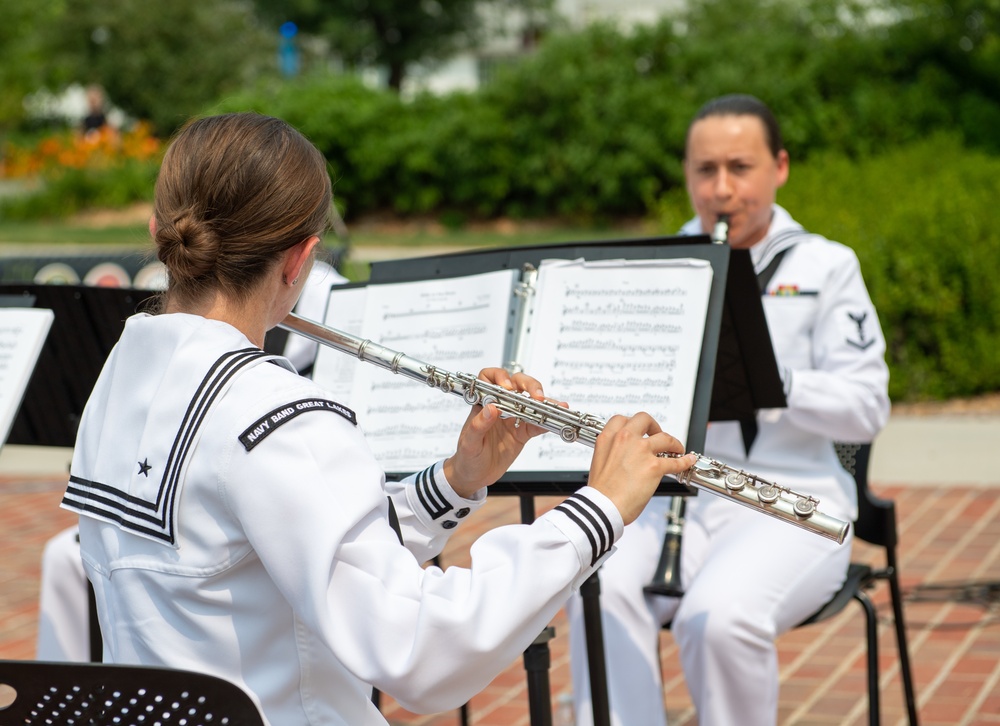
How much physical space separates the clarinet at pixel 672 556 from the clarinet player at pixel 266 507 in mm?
1233

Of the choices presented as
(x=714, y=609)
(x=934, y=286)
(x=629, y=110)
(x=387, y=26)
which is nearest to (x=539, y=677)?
(x=714, y=609)

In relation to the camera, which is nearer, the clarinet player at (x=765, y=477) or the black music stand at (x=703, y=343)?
the black music stand at (x=703, y=343)

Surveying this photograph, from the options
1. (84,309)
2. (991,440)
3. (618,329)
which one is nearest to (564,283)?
(618,329)

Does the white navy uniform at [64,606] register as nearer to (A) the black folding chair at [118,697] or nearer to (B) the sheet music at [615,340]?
(B) the sheet music at [615,340]

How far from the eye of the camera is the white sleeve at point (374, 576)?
58.1 inches

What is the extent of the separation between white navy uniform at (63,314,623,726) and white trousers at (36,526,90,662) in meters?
1.68

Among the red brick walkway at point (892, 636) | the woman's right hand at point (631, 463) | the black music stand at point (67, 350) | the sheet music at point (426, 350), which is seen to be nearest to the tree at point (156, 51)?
the red brick walkway at point (892, 636)

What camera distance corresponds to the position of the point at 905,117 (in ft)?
47.1

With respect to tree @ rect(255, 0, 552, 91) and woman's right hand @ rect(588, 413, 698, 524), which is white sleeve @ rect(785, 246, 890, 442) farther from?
tree @ rect(255, 0, 552, 91)

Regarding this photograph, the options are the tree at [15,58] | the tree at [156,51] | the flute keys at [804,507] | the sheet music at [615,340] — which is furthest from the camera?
the tree at [156,51]

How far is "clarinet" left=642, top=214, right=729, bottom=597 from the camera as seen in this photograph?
2898 mm

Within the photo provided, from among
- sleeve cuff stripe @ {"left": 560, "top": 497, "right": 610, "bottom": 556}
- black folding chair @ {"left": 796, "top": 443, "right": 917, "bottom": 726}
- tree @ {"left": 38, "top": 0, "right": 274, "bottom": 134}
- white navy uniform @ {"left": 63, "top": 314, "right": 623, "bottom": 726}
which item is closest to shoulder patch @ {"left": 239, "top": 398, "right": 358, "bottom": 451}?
white navy uniform @ {"left": 63, "top": 314, "right": 623, "bottom": 726}

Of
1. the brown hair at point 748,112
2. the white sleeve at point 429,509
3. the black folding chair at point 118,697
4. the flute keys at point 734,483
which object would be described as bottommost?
the black folding chair at point 118,697

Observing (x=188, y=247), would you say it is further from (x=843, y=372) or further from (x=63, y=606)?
(x=63, y=606)
